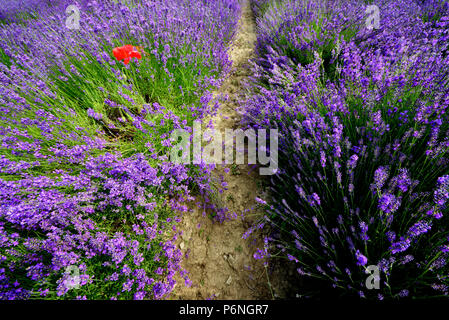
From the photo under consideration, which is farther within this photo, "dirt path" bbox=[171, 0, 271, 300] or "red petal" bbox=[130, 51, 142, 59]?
"red petal" bbox=[130, 51, 142, 59]

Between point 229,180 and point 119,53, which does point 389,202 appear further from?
point 119,53

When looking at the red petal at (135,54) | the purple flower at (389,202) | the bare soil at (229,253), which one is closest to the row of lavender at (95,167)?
the red petal at (135,54)

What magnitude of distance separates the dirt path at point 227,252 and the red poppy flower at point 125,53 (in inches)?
55.1

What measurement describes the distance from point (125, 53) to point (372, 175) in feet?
7.76

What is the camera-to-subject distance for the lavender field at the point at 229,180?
115 cm

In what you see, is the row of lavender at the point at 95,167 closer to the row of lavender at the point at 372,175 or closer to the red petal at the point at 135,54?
the red petal at the point at 135,54

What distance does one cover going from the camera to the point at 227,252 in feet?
5.68

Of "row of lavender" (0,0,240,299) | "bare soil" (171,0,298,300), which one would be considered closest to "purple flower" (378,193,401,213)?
"bare soil" (171,0,298,300)

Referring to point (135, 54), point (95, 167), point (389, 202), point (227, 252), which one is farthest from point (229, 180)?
point (135, 54)

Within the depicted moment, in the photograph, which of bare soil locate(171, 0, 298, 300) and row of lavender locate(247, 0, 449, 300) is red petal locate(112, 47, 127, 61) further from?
bare soil locate(171, 0, 298, 300)

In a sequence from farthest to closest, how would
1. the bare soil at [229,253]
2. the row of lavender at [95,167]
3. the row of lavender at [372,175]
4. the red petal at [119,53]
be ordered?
the red petal at [119,53], the bare soil at [229,253], the row of lavender at [95,167], the row of lavender at [372,175]

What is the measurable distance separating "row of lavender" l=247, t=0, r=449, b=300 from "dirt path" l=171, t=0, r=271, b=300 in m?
0.24

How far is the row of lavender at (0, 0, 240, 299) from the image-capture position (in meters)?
1.22
